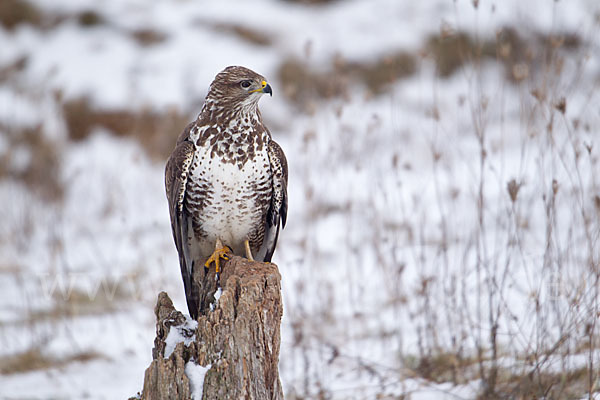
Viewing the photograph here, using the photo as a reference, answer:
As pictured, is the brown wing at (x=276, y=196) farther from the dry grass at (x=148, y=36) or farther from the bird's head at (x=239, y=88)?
the dry grass at (x=148, y=36)

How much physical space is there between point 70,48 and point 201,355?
9.31 m

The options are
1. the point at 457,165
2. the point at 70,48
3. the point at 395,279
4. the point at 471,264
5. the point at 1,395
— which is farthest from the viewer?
the point at 70,48

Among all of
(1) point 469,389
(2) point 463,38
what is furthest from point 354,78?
(1) point 469,389

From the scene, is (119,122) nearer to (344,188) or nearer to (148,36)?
(148,36)

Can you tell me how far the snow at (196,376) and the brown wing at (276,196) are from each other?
1.15 metres

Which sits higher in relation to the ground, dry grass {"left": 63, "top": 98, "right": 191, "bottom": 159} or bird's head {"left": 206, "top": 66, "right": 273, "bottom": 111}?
dry grass {"left": 63, "top": 98, "right": 191, "bottom": 159}

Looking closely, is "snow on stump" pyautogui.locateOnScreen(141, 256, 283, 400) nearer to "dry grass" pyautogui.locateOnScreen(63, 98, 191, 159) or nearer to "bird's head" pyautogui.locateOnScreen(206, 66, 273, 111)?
"bird's head" pyautogui.locateOnScreen(206, 66, 273, 111)

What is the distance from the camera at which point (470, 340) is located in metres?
4.53

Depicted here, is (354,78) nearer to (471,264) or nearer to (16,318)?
(471,264)

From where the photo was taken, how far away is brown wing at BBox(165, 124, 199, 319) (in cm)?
321

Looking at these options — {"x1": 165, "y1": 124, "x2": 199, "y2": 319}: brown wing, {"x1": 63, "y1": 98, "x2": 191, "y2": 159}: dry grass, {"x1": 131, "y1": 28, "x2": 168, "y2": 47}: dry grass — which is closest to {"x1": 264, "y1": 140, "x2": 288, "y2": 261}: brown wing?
{"x1": 165, "y1": 124, "x2": 199, "y2": 319}: brown wing

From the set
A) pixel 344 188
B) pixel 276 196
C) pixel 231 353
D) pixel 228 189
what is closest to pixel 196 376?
pixel 231 353

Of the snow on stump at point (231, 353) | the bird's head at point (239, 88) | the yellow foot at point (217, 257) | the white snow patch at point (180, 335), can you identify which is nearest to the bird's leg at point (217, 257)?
the yellow foot at point (217, 257)

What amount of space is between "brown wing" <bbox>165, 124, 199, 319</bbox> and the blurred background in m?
0.73
